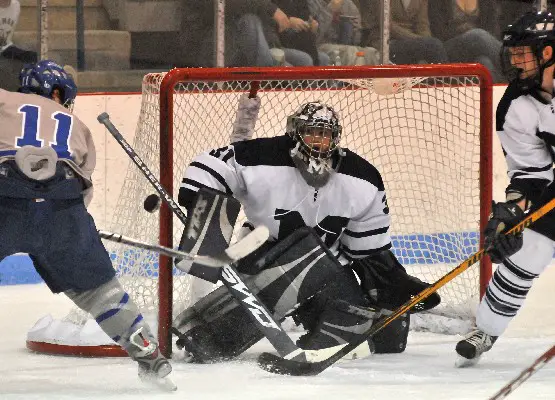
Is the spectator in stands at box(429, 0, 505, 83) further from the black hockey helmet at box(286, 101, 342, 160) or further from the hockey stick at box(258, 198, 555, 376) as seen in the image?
the hockey stick at box(258, 198, 555, 376)

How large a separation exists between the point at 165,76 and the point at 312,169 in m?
0.51

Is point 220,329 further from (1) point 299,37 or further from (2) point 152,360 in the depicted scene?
→ (1) point 299,37

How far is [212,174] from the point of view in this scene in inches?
152

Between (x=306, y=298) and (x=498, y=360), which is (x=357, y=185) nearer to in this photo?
(x=306, y=298)

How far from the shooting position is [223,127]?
462 cm

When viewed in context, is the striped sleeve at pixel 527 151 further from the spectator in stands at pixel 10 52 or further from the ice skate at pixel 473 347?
the spectator in stands at pixel 10 52

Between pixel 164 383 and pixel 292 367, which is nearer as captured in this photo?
pixel 164 383

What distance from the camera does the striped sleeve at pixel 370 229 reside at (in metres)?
4.04

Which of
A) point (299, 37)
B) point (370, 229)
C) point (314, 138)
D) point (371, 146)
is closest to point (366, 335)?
point (370, 229)

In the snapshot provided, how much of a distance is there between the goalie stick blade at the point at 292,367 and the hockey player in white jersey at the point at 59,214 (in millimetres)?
350

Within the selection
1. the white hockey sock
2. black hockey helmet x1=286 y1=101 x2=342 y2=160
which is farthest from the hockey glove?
black hockey helmet x1=286 y1=101 x2=342 y2=160

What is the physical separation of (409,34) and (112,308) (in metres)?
3.15

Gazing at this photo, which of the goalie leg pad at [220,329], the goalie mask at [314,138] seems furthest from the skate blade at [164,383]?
the goalie mask at [314,138]

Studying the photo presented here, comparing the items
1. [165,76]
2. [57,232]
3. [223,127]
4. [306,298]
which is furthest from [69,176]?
[223,127]
